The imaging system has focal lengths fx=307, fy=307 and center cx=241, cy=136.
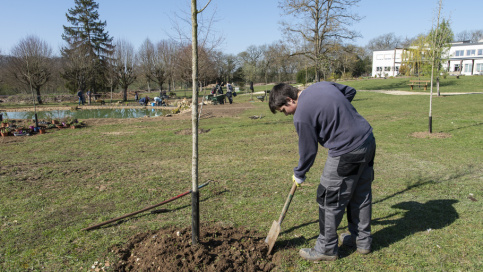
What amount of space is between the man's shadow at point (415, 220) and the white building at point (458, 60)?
5273 cm

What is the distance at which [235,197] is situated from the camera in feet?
15.5

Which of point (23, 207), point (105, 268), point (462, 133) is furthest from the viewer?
point (462, 133)

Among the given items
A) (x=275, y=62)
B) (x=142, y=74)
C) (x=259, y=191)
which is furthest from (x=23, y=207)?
(x=142, y=74)

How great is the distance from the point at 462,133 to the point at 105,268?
9762 mm

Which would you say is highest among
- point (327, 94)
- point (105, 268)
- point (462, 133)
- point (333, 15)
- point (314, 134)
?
→ point (333, 15)

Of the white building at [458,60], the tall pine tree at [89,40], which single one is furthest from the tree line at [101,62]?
the white building at [458,60]

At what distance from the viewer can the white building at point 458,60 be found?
52312mm

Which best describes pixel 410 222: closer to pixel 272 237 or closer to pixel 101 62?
pixel 272 237

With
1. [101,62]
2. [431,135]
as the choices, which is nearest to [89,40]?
[101,62]

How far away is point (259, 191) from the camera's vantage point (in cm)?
495

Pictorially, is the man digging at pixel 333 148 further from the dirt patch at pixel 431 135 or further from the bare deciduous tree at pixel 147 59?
the bare deciduous tree at pixel 147 59

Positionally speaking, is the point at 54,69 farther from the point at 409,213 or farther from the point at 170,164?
the point at 409,213

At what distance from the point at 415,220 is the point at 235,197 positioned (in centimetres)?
243

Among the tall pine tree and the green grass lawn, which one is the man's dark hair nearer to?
the green grass lawn
